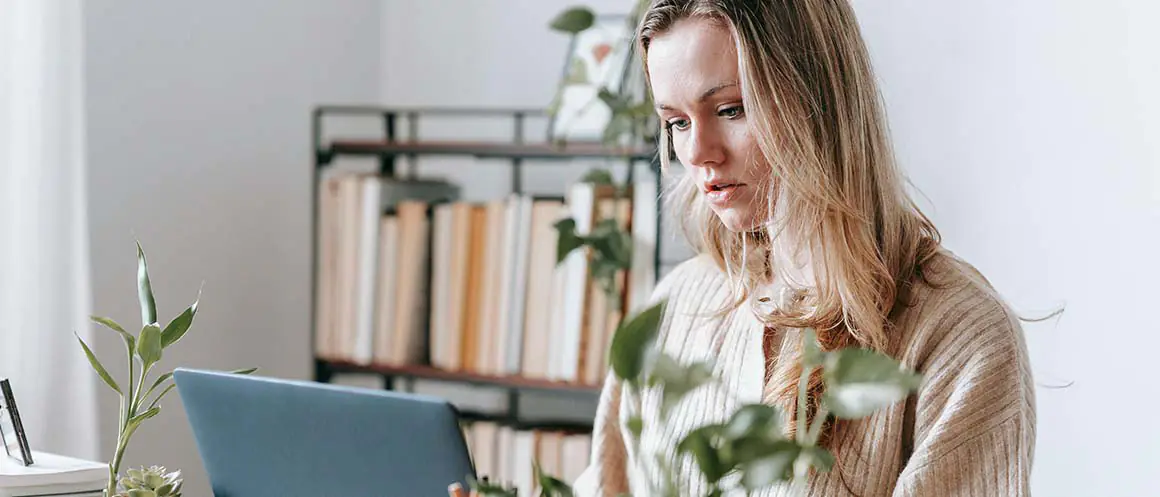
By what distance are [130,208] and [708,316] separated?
112 centimetres

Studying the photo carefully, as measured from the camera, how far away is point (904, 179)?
1.27m

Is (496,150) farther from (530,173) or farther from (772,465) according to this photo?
(772,465)

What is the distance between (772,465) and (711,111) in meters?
0.65

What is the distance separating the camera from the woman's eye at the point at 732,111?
3.79 ft

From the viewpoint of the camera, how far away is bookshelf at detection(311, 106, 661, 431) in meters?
2.07

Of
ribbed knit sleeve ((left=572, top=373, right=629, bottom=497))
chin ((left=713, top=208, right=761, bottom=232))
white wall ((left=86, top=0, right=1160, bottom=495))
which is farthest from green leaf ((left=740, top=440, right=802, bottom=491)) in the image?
white wall ((left=86, top=0, right=1160, bottom=495))

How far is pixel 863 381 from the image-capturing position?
1.77ft

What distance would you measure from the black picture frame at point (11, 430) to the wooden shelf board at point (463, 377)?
1021 mm

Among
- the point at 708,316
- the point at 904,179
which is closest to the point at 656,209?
the point at 708,316

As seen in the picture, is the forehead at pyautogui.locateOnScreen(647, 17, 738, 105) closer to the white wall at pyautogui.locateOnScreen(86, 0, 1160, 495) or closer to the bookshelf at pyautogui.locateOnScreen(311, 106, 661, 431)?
the white wall at pyautogui.locateOnScreen(86, 0, 1160, 495)

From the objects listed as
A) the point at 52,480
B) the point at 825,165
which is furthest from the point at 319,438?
the point at 825,165

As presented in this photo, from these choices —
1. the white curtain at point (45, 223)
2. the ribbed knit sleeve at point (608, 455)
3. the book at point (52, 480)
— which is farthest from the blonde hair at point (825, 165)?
the white curtain at point (45, 223)

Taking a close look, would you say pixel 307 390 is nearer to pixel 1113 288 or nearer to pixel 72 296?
pixel 72 296

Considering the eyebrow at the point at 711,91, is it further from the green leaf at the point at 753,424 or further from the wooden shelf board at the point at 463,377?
the wooden shelf board at the point at 463,377
